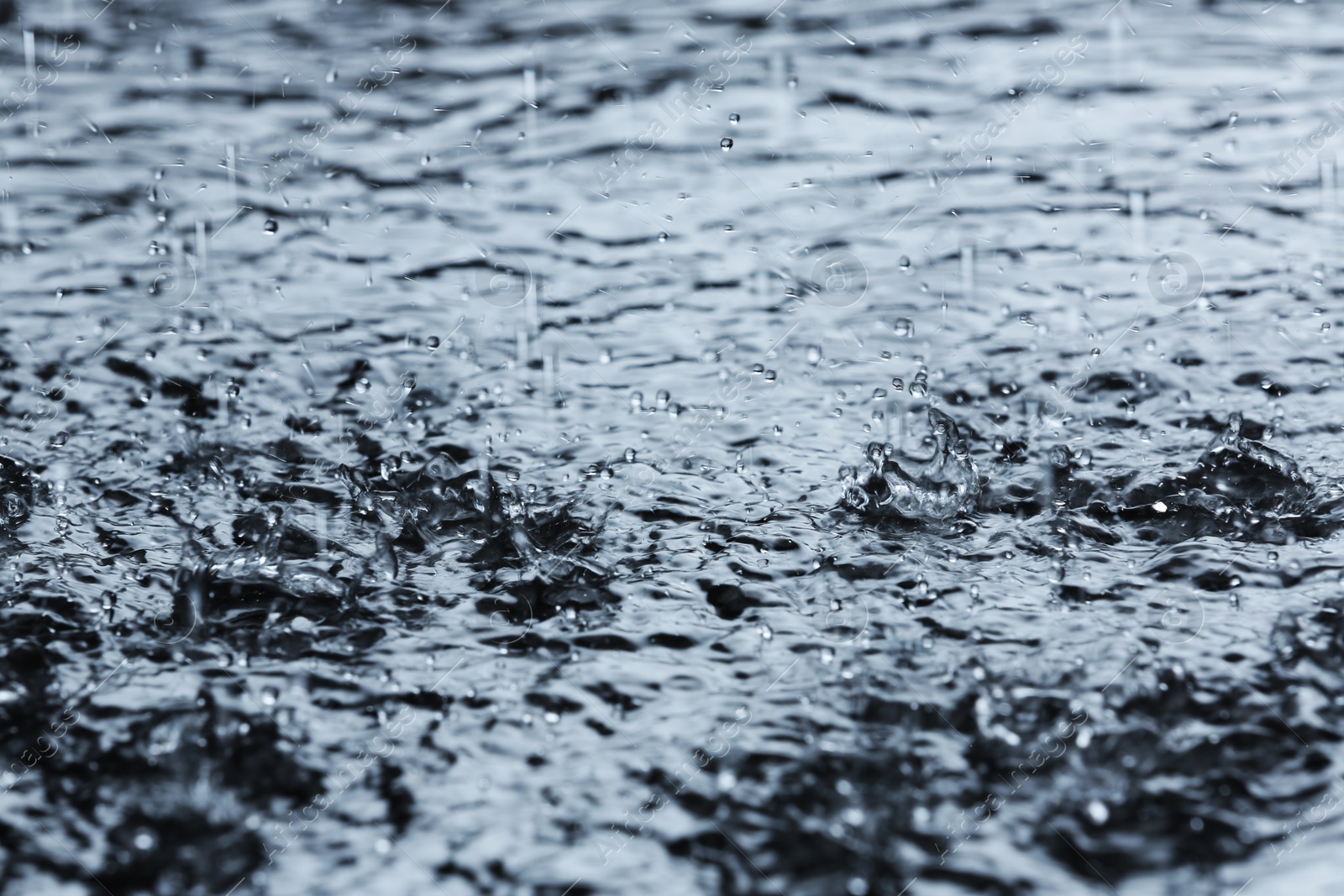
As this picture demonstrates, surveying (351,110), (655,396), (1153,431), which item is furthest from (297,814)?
(351,110)

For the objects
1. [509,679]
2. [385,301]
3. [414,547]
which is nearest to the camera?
[509,679]

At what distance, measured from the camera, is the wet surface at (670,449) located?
2.60 ft

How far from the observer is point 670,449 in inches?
55.2

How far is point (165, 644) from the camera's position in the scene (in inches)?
40.7

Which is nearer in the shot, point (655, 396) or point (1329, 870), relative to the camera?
point (1329, 870)

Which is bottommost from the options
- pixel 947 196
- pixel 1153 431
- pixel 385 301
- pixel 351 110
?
pixel 1153 431

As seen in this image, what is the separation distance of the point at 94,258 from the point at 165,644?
1005mm

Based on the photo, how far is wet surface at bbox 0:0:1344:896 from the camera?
31.3 inches

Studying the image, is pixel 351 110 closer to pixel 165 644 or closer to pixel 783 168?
pixel 783 168

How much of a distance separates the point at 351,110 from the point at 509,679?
1.44 metres

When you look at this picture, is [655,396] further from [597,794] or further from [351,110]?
[351,110]

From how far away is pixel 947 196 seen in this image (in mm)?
1855

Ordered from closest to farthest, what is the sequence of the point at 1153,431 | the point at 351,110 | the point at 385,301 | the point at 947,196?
the point at 1153,431 → the point at 385,301 → the point at 947,196 → the point at 351,110

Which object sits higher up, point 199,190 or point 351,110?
point 351,110
